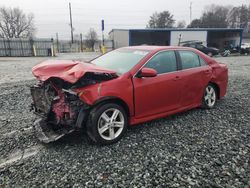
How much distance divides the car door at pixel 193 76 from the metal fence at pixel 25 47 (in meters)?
25.6

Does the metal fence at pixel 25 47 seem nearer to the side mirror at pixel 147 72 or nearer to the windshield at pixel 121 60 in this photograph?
the windshield at pixel 121 60

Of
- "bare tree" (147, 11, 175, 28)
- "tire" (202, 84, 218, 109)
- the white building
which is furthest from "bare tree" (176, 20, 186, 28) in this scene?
"tire" (202, 84, 218, 109)

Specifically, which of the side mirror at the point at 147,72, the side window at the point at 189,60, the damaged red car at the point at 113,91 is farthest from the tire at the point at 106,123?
the side window at the point at 189,60

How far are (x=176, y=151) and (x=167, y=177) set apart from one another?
0.68 metres

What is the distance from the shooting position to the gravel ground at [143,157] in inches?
109

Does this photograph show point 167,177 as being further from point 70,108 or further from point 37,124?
point 37,124

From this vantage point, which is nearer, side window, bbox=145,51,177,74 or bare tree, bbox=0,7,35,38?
side window, bbox=145,51,177,74

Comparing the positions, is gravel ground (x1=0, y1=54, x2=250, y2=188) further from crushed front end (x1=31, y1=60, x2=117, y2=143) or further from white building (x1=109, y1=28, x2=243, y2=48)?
white building (x1=109, y1=28, x2=243, y2=48)

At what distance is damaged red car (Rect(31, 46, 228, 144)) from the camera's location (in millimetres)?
3402

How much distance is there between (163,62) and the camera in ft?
14.2

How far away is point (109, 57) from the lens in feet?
15.5

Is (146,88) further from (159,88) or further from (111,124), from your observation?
(111,124)

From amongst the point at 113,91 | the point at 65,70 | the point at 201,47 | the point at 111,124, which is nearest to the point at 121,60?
the point at 113,91

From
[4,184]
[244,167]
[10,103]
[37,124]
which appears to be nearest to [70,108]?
[37,124]
